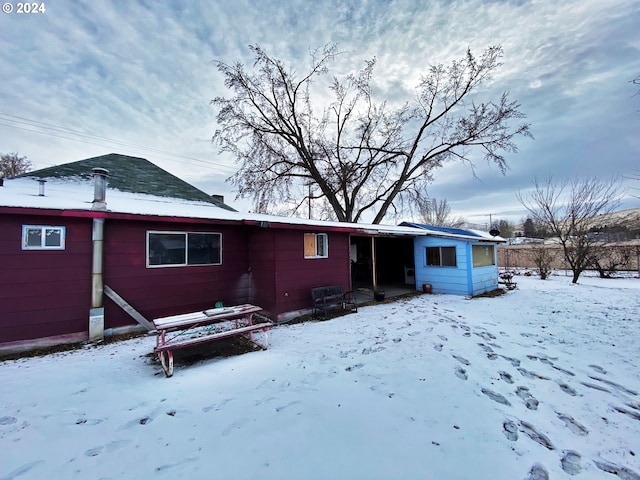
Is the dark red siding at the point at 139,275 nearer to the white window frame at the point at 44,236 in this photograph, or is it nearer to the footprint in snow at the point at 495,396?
the white window frame at the point at 44,236

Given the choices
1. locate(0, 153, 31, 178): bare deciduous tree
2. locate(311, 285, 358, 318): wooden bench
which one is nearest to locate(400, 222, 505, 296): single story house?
locate(311, 285, 358, 318): wooden bench

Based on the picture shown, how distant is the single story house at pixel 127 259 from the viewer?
14.4 ft

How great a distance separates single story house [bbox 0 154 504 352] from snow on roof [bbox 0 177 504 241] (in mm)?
29

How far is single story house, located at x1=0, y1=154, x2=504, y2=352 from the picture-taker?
438cm

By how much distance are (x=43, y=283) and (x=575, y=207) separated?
62.9 feet

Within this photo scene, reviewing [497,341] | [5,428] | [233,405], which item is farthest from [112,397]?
[497,341]

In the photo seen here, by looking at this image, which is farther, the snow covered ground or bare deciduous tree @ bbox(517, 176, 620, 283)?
bare deciduous tree @ bbox(517, 176, 620, 283)

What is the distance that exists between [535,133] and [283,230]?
1514 centimetres

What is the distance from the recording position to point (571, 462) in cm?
194

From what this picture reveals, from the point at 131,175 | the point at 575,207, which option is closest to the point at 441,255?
the point at 575,207

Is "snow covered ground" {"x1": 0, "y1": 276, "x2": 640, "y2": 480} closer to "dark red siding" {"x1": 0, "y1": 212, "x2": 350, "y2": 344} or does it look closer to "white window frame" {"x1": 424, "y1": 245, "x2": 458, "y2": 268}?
"dark red siding" {"x1": 0, "y1": 212, "x2": 350, "y2": 344}

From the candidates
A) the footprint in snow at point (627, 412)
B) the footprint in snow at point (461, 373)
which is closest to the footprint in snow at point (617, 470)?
the footprint in snow at point (627, 412)

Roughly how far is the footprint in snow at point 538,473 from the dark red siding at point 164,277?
19.9 feet

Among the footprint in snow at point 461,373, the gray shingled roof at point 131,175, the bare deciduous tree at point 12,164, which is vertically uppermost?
the bare deciduous tree at point 12,164
